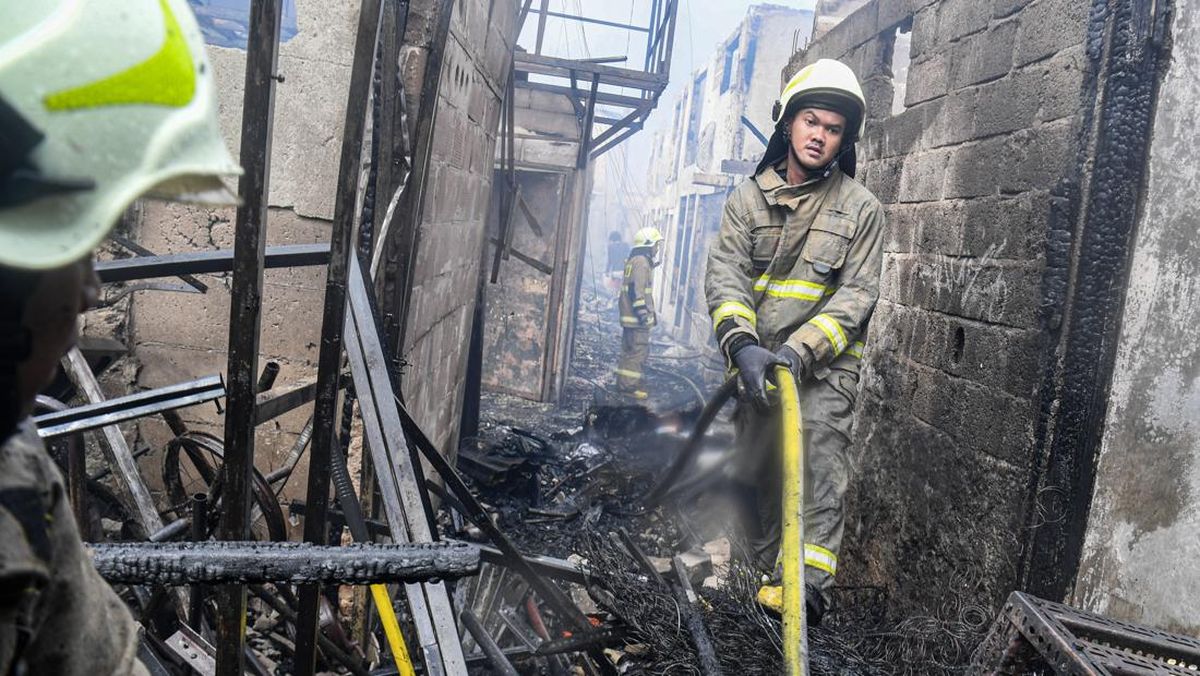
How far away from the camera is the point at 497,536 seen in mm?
3158

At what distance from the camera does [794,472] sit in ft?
8.73

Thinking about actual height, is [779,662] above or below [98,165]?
below

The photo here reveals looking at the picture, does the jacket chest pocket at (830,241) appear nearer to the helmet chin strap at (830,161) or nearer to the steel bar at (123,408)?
the helmet chin strap at (830,161)

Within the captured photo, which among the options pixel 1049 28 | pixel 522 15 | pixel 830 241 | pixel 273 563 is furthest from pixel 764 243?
pixel 522 15

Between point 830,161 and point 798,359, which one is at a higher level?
point 830,161

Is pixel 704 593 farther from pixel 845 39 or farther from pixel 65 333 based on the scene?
pixel 845 39

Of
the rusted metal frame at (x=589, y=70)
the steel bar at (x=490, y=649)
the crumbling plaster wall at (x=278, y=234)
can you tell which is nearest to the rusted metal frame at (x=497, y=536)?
the steel bar at (x=490, y=649)

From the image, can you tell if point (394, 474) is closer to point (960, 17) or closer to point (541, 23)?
point (960, 17)

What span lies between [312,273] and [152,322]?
2.73ft

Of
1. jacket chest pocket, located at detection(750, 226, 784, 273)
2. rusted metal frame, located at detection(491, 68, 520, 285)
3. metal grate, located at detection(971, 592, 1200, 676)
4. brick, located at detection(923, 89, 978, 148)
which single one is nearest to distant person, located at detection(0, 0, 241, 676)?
metal grate, located at detection(971, 592, 1200, 676)

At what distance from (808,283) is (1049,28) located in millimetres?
1420

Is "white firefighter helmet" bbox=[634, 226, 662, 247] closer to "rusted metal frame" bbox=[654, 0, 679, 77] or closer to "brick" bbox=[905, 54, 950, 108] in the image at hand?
"rusted metal frame" bbox=[654, 0, 679, 77]

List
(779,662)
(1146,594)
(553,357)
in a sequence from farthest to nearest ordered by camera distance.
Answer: (553,357), (1146,594), (779,662)

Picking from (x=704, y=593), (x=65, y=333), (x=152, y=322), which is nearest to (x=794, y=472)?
(x=704, y=593)
